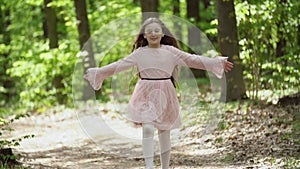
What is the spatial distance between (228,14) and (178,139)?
2808mm

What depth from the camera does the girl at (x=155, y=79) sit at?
5.76 metres

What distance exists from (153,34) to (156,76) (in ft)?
1.46

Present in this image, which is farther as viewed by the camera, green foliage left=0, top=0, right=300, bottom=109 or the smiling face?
green foliage left=0, top=0, right=300, bottom=109

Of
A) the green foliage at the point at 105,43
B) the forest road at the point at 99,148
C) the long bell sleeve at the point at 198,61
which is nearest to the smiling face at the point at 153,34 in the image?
the long bell sleeve at the point at 198,61

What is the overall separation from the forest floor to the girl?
103 cm

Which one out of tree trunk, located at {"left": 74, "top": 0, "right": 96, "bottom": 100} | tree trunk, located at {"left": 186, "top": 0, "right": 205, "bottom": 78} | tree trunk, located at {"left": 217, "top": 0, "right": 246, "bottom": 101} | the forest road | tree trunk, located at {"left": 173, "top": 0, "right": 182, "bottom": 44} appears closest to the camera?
the forest road

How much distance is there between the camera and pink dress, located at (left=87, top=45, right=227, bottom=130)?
227 inches

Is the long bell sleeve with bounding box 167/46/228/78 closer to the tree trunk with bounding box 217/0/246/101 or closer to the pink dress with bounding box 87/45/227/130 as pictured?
the pink dress with bounding box 87/45/227/130

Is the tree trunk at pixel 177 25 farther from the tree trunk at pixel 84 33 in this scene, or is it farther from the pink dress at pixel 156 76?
the pink dress at pixel 156 76

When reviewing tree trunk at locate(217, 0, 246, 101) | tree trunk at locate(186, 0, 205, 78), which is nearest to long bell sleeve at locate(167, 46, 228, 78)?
tree trunk at locate(217, 0, 246, 101)

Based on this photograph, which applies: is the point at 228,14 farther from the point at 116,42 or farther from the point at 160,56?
the point at 116,42

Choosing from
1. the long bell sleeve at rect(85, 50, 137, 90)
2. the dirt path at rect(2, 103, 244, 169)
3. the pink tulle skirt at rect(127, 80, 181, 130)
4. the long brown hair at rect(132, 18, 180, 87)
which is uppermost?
the long brown hair at rect(132, 18, 180, 87)

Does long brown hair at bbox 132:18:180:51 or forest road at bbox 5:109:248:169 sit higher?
long brown hair at bbox 132:18:180:51

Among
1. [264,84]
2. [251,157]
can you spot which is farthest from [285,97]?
[251,157]
